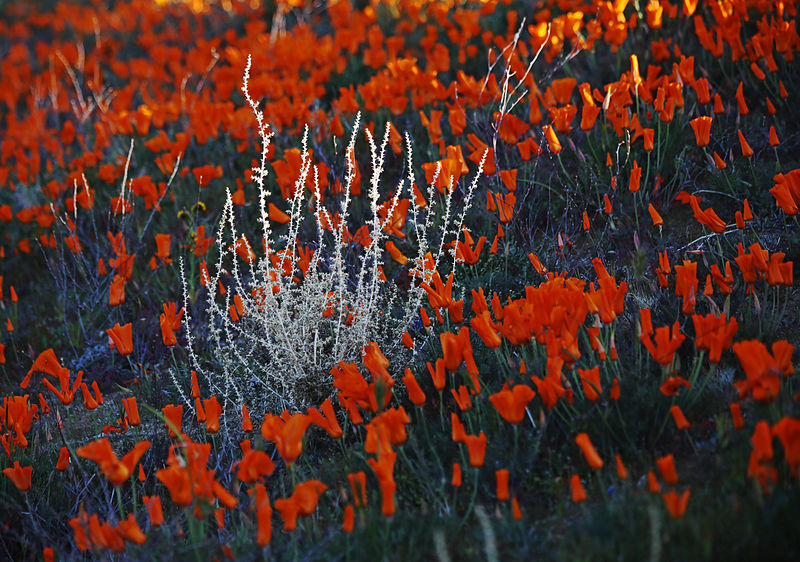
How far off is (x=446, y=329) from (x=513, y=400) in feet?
2.68

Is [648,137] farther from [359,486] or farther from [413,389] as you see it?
[359,486]

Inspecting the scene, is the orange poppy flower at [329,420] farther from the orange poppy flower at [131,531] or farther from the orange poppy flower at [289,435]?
the orange poppy flower at [131,531]

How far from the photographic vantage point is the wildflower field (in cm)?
201

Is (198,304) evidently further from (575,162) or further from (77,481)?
(575,162)

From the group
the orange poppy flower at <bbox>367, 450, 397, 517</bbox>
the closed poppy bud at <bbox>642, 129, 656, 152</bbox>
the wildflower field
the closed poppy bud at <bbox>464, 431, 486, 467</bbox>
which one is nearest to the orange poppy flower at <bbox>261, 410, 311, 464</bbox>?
the wildflower field

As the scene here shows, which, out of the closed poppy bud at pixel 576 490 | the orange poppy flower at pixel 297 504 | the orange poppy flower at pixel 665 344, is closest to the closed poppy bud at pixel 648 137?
the orange poppy flower at pixel 665 344

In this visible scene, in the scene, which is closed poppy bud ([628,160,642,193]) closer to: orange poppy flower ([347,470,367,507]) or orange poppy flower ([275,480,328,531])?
orange poppy flower ([347,470,367,507])

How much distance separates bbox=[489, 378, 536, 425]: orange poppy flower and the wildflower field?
0.03 ft

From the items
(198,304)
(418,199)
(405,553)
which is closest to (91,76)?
(198,304)

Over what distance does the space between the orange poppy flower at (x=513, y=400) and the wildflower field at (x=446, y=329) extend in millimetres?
10

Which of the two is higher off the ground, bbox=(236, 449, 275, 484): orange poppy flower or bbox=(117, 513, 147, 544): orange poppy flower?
bbox=(236, 449, 275, 484): orange poppy flower

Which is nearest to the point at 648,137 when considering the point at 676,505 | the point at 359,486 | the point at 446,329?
the point at 446,329

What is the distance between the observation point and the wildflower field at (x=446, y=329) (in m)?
2.01

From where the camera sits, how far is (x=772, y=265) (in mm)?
2279
